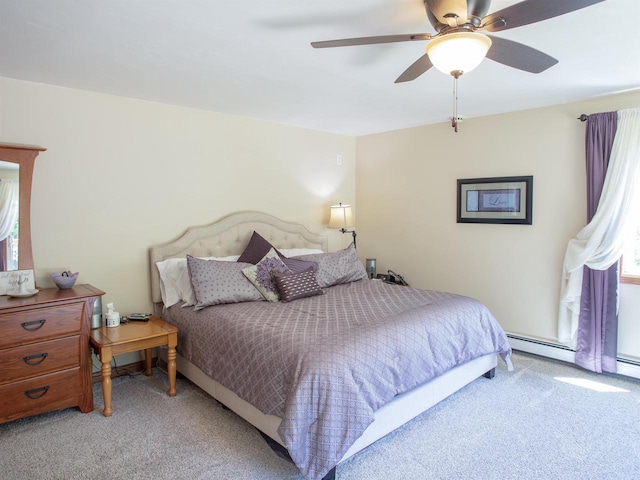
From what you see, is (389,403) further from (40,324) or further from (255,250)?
(40,324)

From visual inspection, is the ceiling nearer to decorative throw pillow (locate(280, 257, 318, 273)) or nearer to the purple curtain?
the purple curtain

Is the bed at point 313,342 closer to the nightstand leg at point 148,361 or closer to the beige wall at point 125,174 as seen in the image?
the beige wall at point 125,174

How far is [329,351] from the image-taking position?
7.14ft

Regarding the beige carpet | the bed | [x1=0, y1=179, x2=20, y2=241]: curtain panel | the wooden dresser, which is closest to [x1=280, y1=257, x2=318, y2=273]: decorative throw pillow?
the bed

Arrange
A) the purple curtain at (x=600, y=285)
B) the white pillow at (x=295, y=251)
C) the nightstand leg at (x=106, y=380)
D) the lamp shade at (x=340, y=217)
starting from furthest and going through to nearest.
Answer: the lamp shade at (x=340, y=217), the white pillow at (x=295, y=251), the purple curtain at (x=600, y=285), the nightstand leg at (x=106, y=380)

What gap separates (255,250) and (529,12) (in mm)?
2852

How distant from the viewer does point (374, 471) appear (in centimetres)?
220

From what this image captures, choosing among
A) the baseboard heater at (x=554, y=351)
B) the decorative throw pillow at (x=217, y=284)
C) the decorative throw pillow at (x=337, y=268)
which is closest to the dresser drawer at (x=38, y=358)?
the decorative throw pillow at (x=217, y=284)

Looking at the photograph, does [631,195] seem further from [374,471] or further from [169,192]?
[169,192]

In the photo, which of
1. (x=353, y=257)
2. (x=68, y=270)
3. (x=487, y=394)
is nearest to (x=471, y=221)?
(x=353, y=257)

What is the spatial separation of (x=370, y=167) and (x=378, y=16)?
3.17 metres

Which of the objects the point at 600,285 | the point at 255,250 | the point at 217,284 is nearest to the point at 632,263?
the point at 600,285

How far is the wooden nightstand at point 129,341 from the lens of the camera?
8.82 feet

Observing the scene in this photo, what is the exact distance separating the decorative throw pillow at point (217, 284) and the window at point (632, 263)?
119 inches
